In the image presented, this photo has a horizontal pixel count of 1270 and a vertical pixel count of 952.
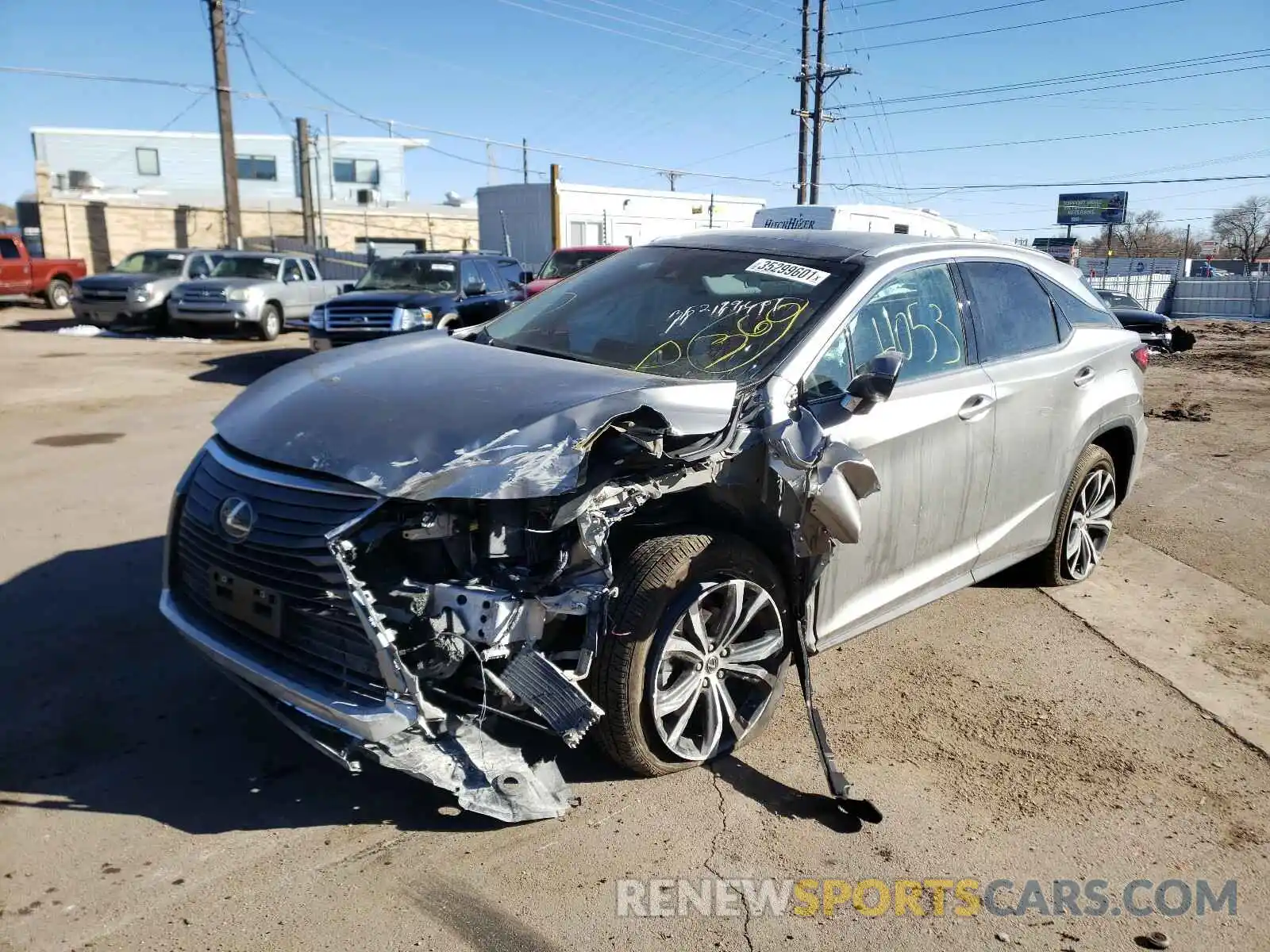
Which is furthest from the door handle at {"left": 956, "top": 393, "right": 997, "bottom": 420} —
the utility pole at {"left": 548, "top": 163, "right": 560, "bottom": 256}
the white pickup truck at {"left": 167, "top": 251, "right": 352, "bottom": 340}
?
the utility pole at {"left": 548, "top": 163, "right": 560, "bottom": 256}

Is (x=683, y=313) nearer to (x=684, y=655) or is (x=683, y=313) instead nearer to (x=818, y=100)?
(x=684, y=655)

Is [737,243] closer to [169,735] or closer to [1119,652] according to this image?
[1119,652]

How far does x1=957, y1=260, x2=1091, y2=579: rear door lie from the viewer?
4555mm

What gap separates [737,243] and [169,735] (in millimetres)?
3245

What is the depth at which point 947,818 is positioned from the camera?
3.39 meters

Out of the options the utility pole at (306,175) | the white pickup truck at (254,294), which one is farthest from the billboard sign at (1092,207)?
the white pickup truck at (254,294)

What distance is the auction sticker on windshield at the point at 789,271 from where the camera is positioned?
13.5 ft

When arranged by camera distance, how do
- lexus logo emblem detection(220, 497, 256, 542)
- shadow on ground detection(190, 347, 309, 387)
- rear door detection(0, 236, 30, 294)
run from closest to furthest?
lexus logo emblem detection(220, 497, 256, 542) → shadow on ground detection(190, 347, 309, 387) → rear door detection(0, 236, 30, 294)

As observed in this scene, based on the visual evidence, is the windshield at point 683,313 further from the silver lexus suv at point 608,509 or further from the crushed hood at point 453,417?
the crushed hood at point 453,417

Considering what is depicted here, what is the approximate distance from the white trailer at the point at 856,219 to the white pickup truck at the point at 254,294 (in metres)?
7.74

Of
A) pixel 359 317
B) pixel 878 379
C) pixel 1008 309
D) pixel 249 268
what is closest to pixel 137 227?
pixel 249 268

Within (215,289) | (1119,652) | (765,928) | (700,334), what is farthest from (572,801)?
(215,289)

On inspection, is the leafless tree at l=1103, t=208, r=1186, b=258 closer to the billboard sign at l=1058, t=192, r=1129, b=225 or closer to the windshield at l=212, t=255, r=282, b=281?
the billboard sign at l=1058, t=192, r=1129, b=225

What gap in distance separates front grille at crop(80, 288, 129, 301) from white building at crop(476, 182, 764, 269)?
1160cm
